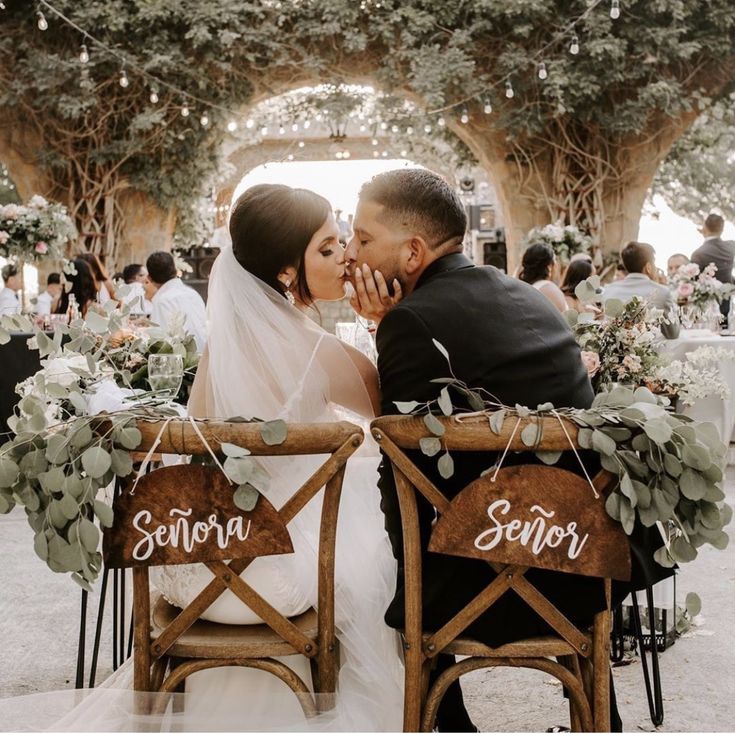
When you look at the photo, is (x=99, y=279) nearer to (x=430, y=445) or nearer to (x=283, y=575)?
(x=283, y=575)

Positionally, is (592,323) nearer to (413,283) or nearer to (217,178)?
(413,283)

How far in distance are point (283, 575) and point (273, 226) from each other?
82 centimetres

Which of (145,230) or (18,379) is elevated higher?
(145,230)

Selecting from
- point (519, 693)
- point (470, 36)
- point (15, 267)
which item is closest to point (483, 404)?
point (519, 693)

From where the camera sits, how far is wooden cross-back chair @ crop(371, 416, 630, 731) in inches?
54.9

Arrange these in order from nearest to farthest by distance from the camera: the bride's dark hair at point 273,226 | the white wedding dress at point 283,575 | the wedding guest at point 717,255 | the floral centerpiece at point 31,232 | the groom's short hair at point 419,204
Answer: the white wedding dress at point 283,575
the groom's short hair at point 419,204
the bride's dark hair at point 273,226
the floral centerpiece at point 31,232
the wedding guest at point 717,255

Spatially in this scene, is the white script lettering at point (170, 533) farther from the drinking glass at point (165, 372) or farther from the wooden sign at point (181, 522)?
the drinking glass at point (165, 372)

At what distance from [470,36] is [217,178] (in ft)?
11.4

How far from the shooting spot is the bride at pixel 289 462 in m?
1.69

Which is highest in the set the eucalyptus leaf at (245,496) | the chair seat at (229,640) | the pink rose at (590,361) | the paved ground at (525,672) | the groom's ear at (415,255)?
the groom's ear at (415,255)

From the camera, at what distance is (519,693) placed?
8.04 ft

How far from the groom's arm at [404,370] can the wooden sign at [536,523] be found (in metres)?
0.16

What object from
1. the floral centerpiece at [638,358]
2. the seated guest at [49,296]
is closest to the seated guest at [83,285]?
the seated guest at [49,296]

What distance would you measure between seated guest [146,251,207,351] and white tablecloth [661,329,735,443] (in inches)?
120
